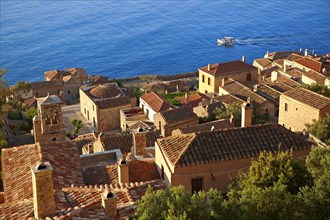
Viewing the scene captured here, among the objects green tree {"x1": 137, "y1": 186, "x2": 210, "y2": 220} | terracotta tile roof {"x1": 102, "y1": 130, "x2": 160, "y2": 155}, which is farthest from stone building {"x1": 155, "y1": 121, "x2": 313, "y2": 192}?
terracotta tile roof {"x1": 102, "y1": 130, "x2": 160, "y2": 155}

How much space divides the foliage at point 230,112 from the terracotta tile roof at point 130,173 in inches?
556

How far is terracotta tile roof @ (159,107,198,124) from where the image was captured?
2977 centimetres

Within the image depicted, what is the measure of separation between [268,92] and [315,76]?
4451 mm

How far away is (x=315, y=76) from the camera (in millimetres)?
40031

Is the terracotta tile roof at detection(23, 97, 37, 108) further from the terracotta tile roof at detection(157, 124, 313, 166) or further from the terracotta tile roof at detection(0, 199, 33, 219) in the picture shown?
the terracotta tile roof at detection(0, 199, 33, 219)

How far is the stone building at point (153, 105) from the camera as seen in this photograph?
114ft

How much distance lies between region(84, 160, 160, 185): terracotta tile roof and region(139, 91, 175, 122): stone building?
59.2 ft

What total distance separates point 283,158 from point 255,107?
945 inches

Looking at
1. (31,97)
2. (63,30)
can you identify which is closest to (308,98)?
(31,97)

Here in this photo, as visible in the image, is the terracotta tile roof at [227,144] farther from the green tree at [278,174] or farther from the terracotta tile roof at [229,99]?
the terracotta tile roof at [229,99]

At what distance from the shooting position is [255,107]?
1422 inches

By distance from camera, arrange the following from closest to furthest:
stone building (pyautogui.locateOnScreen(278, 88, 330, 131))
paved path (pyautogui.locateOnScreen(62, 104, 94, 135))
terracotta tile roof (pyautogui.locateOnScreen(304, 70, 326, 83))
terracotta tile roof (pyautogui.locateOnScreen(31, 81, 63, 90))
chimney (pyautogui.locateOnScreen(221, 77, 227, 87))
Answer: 1. stone building (pyautogui.locateOnScreen(278, 88, 330, 131))
2. paved path (pyautogui.locateOnScreen(62, 104, 94, 135))
3. terracotta tile roof (pyautogui.locateOnScreen(304, 70, 326, 83))
4. chimney (pyautogui.locateOnScreen(221, 77, 227, 87))
5. terracotta tile roof (pyautogui.locateOnScreen(31, 81, 63, 90))

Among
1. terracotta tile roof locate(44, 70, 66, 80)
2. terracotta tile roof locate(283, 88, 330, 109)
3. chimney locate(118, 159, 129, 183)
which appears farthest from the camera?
terracotta tile roof locate(44, 70, 66, 80)

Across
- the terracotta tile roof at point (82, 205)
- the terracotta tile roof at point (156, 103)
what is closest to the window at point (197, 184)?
the terracotta tile roof at point (82, 205)
